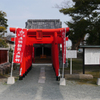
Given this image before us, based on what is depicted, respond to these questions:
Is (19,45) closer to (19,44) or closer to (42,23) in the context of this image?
(19,44)

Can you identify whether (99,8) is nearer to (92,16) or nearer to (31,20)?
(92,16)

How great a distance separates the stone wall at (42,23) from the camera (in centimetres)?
1425

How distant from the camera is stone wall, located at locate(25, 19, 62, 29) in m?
14.3

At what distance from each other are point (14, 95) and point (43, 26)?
10552 millimetres

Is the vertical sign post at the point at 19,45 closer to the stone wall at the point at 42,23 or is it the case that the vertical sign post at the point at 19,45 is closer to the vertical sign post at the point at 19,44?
the vertical sign post at the point at 19,44

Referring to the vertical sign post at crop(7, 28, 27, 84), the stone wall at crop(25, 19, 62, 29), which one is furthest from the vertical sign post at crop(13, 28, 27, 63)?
the stone wall at crop(25, 19, 62, 29)

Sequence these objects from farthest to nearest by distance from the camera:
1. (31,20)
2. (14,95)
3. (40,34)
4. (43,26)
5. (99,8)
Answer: (31,20), (43,26), (99,8), (40,34), (14,95)

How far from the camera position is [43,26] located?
14398 mm

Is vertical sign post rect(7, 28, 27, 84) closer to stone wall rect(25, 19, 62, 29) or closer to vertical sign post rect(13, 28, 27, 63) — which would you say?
vertical sign post rect(13, 28, 27, 63)

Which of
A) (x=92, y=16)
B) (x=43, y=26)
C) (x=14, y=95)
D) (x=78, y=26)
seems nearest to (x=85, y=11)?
(x=92, y=16)

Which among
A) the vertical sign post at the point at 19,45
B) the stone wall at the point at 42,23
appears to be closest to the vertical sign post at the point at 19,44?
the vertical sign post at the point at 19,45

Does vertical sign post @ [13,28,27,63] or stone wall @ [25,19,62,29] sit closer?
vertical sign post @ [13,28,27,63]

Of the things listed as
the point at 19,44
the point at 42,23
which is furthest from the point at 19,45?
the point at 42,23

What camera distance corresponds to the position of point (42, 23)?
15.1 metres
